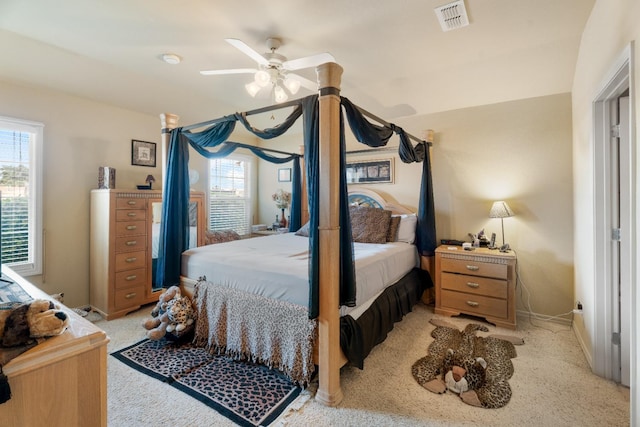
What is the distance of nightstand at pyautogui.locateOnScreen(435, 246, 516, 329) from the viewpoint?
287 centimetres

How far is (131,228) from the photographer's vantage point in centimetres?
322

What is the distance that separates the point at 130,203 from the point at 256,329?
2.15m

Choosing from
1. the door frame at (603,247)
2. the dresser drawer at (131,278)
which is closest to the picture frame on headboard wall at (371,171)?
the door frame at (603,247)

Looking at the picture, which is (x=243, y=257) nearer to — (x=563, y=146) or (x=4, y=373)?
(x=4, y=373)

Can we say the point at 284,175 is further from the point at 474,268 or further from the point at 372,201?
the point at 474,268

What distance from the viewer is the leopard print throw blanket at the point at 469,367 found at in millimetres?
1916

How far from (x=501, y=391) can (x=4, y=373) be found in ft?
8.05

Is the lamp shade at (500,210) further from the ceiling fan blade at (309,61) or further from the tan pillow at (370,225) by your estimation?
the ceiling fan blade at (309,61)

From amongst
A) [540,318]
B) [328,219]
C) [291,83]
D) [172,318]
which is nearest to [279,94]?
[291,83]

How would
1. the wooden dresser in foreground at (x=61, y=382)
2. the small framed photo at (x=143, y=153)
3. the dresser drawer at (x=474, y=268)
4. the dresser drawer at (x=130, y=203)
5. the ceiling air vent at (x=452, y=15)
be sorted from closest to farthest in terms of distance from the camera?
the wooden dresser in foreground at (x=61, y=382)
the ceiling air vent at (x=452, y=15)
the dresser drawer at (x=474, y=268)
the dresser drawer at (x=130, y=203)
the small framed photo at (x=143, y=153)

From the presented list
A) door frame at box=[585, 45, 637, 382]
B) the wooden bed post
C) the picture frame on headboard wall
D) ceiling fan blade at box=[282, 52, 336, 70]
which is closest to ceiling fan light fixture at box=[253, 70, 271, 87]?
ceiling fan blade at box=[282, 52, 336, 70]

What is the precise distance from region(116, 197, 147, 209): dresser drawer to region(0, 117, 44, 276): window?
71 centimetres

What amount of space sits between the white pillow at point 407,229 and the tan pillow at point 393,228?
0.12 feet

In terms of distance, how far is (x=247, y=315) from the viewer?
2.17 metres
